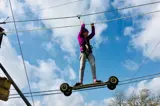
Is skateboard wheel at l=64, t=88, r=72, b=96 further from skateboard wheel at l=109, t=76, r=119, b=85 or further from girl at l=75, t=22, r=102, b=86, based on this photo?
skateboard wheel at l=109, t=76, r=119, b=85

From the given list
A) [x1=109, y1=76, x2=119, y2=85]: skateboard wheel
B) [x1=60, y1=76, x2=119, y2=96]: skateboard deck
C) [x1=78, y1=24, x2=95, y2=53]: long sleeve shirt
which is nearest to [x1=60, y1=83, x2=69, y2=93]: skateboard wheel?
[x1=60, y1=76, x2=119, y2=96]: skateboard deck

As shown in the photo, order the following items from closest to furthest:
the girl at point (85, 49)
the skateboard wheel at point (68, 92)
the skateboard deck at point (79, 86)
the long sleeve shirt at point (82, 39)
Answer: the skateboard deck at point (79, 86) < the skateboard wheel at point (68, 92) < the girl at point (85, 49) < the long sleeve shirt at point (82, 39)

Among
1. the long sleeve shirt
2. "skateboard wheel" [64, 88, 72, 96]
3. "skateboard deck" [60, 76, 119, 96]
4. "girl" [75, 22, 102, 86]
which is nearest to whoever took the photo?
"skateboard deck" [60, 76, 119, 96]

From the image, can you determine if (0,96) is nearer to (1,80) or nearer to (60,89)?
(1,80)

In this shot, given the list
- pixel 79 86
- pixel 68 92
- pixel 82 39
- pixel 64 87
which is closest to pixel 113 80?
pixel 79 86

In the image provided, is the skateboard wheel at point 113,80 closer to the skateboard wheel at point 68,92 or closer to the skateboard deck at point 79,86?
the skateboard deck at point 79,86

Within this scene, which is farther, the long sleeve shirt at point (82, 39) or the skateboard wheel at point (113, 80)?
the long sleeve shirt at point (82, 39)

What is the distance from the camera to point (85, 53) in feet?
33.3

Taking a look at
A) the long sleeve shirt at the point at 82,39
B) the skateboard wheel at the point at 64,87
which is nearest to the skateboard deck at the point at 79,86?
the skateboard wheel at the point at 64,87

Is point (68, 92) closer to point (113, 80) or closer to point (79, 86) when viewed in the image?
point (79, 86)

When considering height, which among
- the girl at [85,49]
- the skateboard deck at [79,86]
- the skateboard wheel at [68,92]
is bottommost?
the skateboard wheel at [68,92]

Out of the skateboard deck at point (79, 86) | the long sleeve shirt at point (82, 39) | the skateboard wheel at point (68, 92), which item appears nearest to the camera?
the skateboard deck at point (79, 86)

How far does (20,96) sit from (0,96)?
6.02 feet

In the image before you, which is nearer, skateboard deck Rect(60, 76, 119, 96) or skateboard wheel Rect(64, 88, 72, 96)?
skateboard deck Rect(60, 76, 119, 96)
